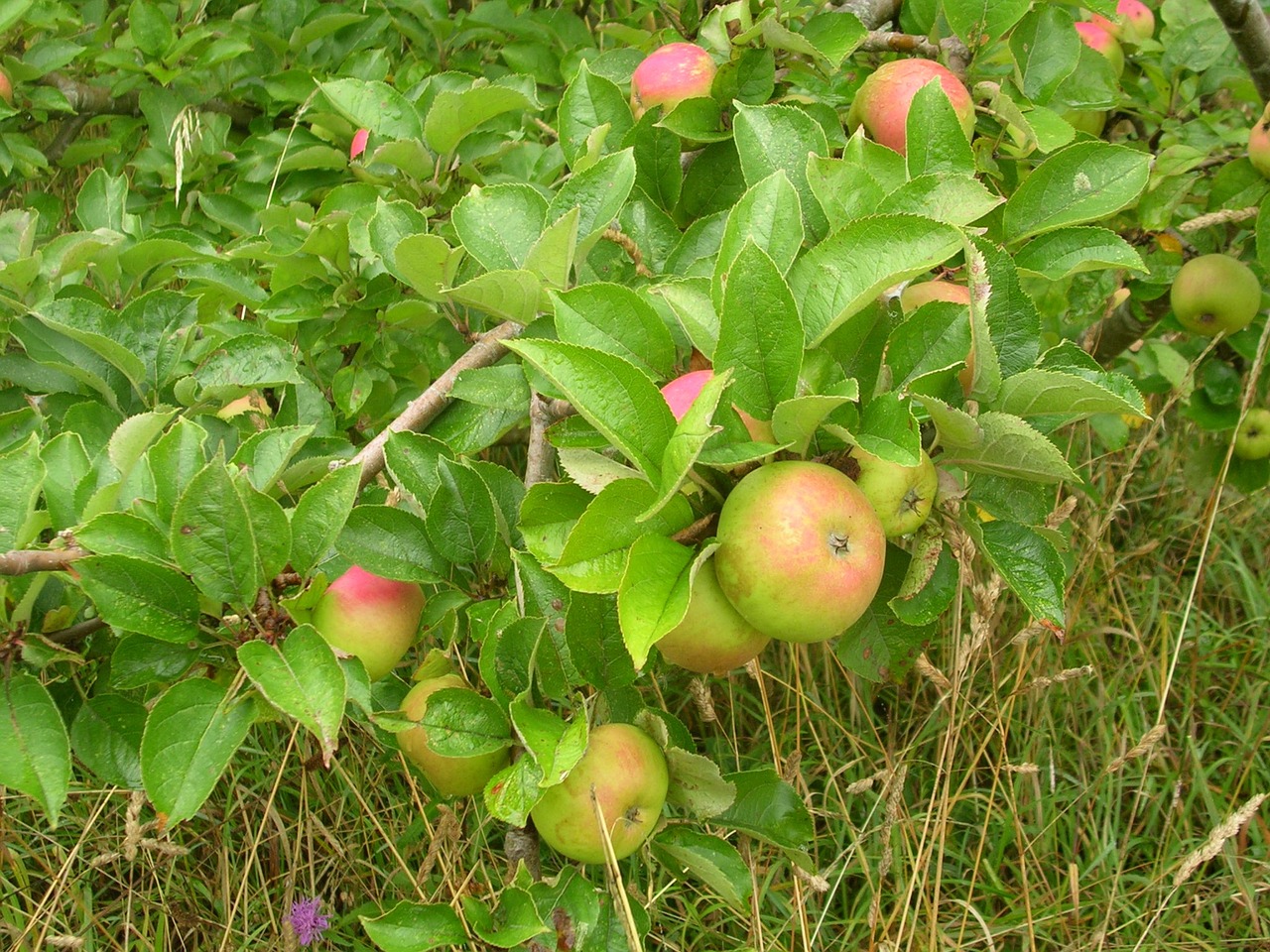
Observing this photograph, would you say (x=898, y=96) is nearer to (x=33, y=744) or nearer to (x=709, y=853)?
(x=709, y=853)

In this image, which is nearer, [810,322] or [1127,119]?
[810,322]

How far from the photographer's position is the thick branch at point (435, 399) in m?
0.99

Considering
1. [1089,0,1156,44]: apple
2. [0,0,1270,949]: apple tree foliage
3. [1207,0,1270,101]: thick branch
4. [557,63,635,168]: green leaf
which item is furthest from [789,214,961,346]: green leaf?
[1089,0,1156,44]: apple

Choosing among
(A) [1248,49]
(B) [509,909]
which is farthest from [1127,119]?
(B) [509,909]

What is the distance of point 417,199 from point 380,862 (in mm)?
1300

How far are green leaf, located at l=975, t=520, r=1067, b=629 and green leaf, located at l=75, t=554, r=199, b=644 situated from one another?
1.81ft

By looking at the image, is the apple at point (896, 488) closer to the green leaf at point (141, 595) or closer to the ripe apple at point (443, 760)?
the ripe apple at point (443, 760)

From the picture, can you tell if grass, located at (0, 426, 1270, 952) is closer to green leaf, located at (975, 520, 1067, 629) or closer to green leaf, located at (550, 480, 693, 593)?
green leaf, located at (975, 520, 1067, 629)

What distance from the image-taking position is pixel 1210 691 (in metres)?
2.34

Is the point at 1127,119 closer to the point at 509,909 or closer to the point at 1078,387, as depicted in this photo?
the point at 1078,387

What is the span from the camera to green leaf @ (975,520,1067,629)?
0.77 meters

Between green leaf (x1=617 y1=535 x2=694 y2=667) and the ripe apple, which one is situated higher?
green leaf (x1=617 y1=535 x2=694 y2=667)

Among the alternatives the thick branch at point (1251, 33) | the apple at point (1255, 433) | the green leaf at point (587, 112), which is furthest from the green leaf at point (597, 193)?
the apple at point (1255, 433)

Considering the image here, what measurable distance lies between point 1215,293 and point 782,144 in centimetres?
111
